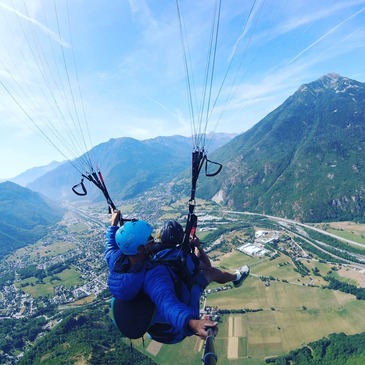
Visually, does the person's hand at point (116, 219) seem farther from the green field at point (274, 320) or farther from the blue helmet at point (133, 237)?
the green field at point (274, 320)

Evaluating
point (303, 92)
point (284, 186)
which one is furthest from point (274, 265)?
point (303, 92)

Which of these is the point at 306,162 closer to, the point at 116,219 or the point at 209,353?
the point at 116,219

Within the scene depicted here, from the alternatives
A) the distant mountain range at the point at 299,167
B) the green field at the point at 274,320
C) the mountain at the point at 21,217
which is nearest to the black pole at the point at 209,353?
the green field at the point at 274,320

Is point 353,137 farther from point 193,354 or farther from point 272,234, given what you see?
point 193,354

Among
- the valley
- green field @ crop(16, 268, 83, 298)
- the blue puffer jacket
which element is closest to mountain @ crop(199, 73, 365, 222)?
the valley

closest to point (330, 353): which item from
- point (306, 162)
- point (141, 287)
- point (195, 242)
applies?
point (195, 242)

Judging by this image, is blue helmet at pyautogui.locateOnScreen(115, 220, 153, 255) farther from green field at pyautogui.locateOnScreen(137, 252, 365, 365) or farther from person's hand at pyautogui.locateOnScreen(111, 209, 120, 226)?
green field at pyautogui.locateOnScreen(137, 252, 365, 365)
